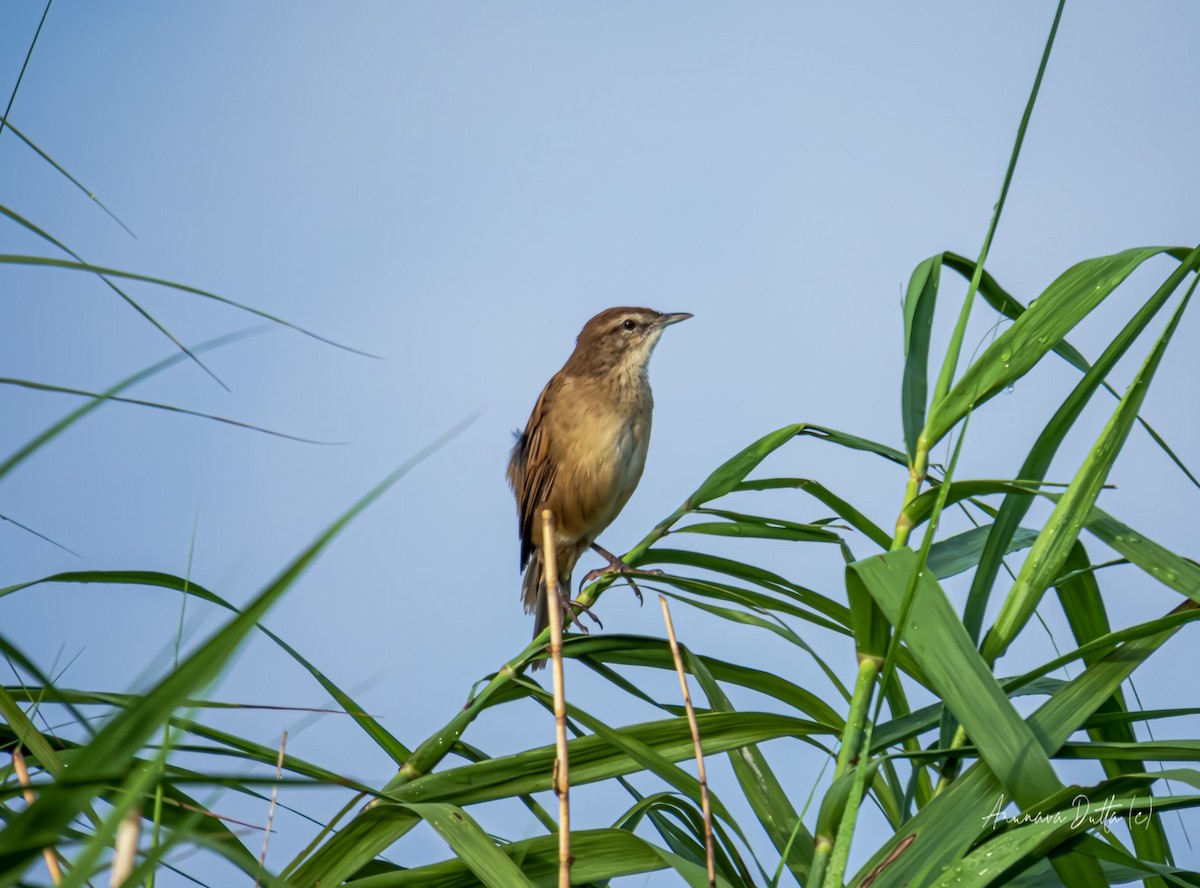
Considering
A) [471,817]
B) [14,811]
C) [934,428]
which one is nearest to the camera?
[14,811]

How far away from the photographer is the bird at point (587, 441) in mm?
5371

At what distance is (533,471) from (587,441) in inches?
17.8

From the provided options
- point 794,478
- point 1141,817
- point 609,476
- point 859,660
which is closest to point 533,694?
point 859,660

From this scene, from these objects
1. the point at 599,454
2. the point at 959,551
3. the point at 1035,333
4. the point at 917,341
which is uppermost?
the point at 599,454

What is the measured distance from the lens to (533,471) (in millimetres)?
5730

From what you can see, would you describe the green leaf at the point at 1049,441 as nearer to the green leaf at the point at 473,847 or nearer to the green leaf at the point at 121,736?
the green leaf at the point at 473,847

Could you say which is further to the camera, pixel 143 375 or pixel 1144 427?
pixel 1144 427

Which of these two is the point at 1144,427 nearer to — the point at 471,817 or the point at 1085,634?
the point at 1085,634

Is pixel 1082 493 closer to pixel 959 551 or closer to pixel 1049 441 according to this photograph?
pixel 1049 441

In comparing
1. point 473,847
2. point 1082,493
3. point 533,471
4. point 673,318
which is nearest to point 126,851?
point 473,847

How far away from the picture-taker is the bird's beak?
19.0 feet

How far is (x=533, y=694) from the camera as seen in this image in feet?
8.19

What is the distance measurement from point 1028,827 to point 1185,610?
595mm

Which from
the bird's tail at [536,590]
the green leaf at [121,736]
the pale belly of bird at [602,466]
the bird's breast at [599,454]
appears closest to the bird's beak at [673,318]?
the bird's breast at [599,454]
